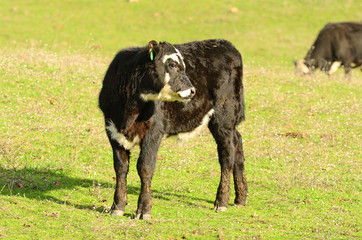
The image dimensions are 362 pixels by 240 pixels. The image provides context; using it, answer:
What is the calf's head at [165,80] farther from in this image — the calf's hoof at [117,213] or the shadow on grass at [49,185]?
the shadow on grass at [49,185]

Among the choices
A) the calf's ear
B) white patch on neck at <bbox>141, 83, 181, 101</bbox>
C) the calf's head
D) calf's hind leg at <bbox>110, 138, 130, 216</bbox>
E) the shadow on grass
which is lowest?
the shadow on grass

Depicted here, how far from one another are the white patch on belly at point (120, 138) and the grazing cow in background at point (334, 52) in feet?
55.5

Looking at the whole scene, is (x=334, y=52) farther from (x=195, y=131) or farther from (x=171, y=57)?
(x=171, y=57)

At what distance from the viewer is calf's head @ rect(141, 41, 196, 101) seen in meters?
8.74

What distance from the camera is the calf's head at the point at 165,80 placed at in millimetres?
8742

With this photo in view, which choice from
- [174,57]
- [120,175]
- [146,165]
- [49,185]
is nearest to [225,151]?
[146,165]

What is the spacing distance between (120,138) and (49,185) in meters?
2.24

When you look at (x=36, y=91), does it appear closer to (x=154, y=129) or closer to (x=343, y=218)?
(x=154, y=129)

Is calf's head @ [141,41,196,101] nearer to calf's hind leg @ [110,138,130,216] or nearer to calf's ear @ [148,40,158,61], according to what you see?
calf's ear @ [148,40,158,61]

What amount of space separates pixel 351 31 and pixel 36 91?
15.6 m

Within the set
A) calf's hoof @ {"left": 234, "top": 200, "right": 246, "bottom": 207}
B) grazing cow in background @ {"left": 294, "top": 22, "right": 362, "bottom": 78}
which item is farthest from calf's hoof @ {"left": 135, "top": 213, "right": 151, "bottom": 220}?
grazing cow in background @ {"left": 294, "top": 22, "right": 362, "bottom": 78}

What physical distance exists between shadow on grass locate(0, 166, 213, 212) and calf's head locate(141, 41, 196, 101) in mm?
2016

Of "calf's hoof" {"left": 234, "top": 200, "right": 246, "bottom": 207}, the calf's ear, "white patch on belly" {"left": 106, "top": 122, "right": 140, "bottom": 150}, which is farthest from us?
"calf's hoof" {"left": 234, "top": 200, "right": 246, "bottom": 207}

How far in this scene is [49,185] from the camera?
10.4 m
